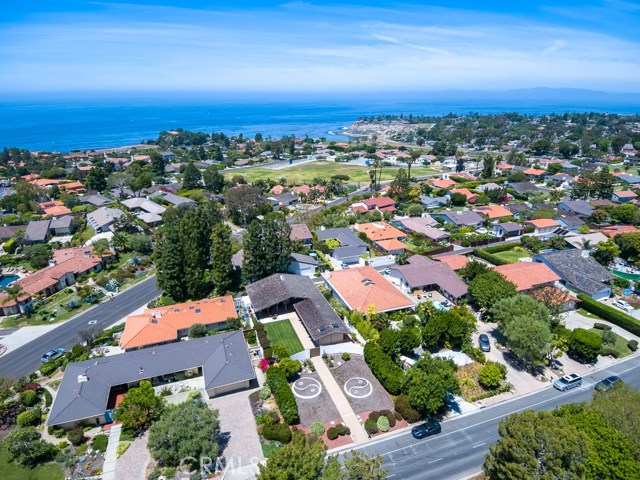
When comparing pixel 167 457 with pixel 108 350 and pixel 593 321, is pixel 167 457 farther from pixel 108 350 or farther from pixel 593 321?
pixel 593 321

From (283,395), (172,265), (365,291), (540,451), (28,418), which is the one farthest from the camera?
(172,265)

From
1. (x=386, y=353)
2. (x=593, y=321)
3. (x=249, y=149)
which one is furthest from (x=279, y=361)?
(x=249, y=149)

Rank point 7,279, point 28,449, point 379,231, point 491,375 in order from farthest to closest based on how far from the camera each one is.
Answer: point 379,231, point 7,279, point 491,375, point 28,449

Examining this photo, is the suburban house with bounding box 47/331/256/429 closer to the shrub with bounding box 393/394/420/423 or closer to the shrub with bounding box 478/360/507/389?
the shrub with bounding box 393/394/420/423

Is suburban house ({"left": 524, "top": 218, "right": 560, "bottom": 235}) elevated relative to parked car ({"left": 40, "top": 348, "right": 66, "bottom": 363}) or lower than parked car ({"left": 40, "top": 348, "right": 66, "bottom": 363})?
elevated

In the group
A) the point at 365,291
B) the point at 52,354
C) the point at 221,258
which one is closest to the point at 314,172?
the point at 221,258

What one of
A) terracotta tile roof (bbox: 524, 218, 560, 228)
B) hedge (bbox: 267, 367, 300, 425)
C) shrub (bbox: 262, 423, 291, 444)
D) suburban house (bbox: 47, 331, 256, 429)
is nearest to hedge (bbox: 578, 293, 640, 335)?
terracotta tile roof (bbox: 524, 218, 560, 228)

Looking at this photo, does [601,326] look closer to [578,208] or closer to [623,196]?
[578,208]
